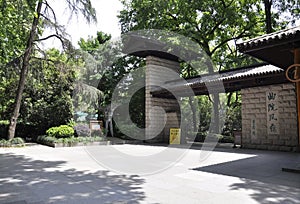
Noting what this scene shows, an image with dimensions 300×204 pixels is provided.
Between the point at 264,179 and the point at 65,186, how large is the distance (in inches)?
153

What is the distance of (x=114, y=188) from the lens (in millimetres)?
4363

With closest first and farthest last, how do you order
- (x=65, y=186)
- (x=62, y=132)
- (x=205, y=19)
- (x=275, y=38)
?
(x=65, y=186) → (x=275, y=38) → (x=62, y=132) → (x=205, y=19)

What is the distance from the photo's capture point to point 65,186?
14.6 ft

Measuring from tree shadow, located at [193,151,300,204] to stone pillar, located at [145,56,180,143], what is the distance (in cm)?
734

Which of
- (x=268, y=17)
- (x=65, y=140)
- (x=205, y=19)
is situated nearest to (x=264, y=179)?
(x=65, y=140)

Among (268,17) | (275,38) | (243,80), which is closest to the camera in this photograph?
(275,38)

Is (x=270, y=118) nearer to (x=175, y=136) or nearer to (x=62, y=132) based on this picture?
(x=175, y=136)

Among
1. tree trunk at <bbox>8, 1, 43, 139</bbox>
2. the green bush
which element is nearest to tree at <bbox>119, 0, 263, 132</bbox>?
tree trunk at <bbox>8, 1, 43, 139</bbox>

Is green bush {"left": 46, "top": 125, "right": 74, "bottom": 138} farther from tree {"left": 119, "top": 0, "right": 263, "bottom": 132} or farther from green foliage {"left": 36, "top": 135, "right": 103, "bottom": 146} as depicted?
tree {"left": 119, "top": 0, "right": 263, "bottom": 132}

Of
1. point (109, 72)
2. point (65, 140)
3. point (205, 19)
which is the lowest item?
point (65, 140)

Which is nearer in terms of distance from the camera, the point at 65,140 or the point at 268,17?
the point at 65,140

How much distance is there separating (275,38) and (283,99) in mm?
5345

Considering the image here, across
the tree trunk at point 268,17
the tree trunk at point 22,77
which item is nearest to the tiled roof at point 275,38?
the tree trunk at point 268,17

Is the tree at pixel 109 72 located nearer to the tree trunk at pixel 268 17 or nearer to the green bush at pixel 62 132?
the green bush at pixel 62 132
